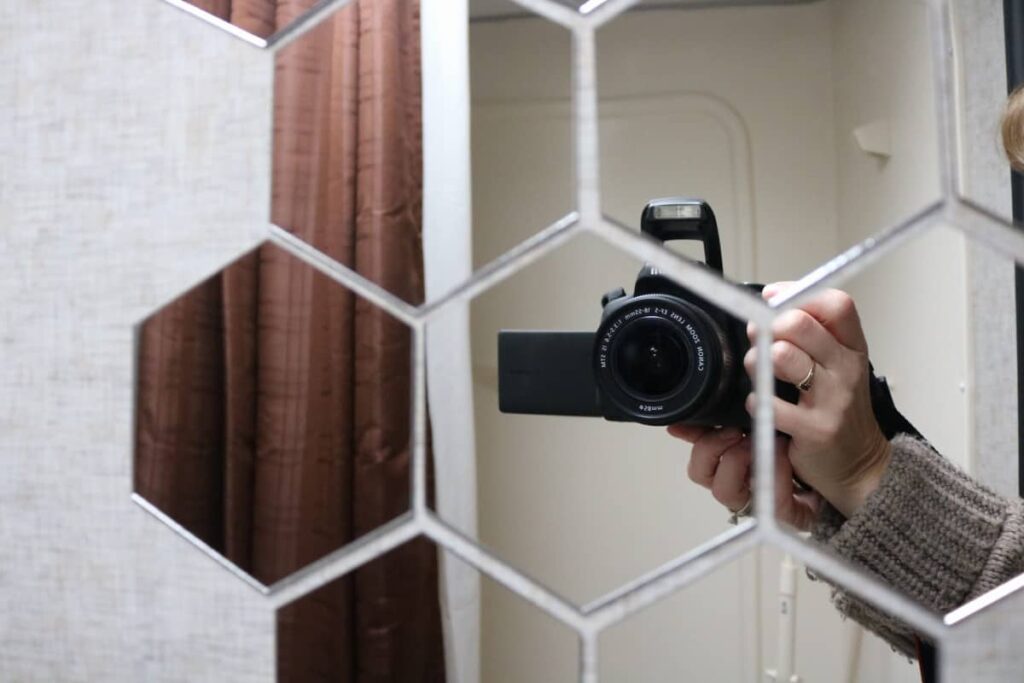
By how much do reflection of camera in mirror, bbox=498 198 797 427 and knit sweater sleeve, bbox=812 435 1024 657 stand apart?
0.04m

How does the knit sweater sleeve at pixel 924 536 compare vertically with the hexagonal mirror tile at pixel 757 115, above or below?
below

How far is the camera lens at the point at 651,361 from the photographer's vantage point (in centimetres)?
26

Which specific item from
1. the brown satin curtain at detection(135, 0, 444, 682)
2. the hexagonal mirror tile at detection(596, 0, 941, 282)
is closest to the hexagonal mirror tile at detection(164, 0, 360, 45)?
the brown satin curtain at detection(135, 0, 444, 682)

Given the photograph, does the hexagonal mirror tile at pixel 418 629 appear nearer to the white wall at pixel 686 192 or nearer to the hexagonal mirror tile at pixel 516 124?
the white wall at pixel 686 192

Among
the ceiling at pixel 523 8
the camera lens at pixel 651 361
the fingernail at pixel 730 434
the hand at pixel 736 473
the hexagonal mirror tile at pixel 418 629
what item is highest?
the ceiling at pixel 523 8

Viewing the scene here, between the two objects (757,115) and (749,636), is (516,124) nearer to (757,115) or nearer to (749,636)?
(757,115)

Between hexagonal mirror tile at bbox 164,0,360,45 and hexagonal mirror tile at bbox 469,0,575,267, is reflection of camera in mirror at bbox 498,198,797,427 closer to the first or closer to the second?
hexagonal mirror tile at bbox 469,0,575,267

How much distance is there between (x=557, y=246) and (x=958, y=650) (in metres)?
0.16

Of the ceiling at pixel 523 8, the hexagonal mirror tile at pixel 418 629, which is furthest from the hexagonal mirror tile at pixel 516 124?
the hexagonal mirror tile at pixel 418 629

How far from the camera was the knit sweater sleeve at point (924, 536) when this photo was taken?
0.77ft

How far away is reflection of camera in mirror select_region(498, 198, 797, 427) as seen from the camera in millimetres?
246

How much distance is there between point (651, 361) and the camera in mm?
262

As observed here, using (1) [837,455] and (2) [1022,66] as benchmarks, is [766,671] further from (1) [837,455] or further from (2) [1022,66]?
(2) [1022,66]

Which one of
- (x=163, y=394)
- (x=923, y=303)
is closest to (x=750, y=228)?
(x=923, y=303)
